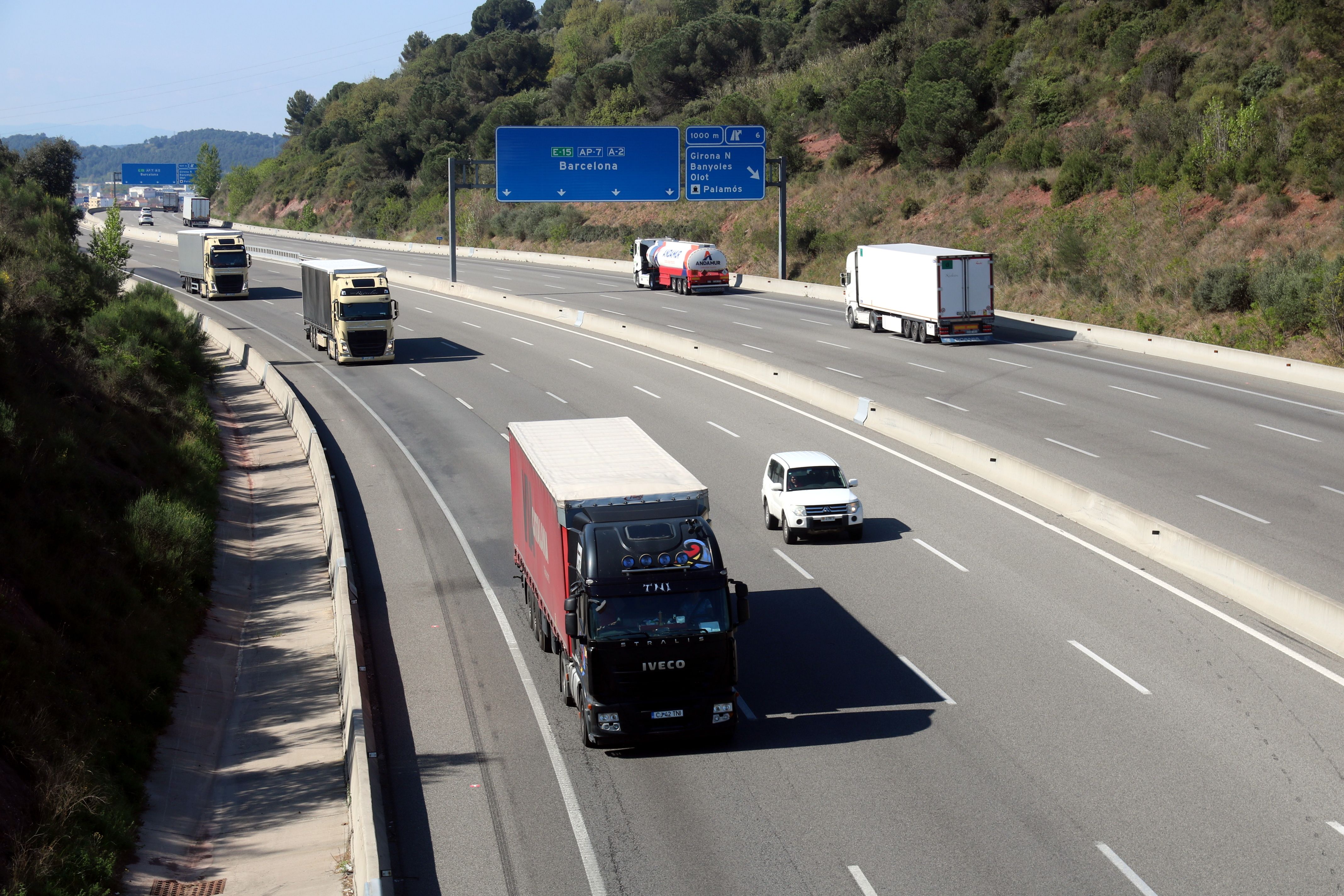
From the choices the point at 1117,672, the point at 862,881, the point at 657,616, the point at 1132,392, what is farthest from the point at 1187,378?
the point at 862,881

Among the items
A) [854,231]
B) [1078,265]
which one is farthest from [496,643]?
[854,231]

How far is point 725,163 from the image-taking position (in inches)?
2566

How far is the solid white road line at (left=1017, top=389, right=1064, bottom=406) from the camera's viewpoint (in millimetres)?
35000

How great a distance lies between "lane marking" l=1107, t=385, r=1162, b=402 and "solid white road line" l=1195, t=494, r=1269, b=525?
10.0 metres

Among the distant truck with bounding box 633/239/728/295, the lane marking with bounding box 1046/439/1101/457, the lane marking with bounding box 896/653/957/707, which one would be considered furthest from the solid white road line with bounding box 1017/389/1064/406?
the distant truck with bounding box 633/239/728/295

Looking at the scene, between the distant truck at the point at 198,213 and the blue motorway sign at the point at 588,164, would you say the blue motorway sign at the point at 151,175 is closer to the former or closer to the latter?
the distant truck at the point at 198,213

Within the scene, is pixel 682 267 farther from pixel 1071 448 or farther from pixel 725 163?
pixel 1071 448

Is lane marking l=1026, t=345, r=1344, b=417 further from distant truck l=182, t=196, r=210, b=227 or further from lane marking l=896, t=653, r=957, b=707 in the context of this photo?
distant truck l=182, t=196, r=210, b=227

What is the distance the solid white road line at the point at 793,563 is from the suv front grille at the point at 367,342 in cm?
2680

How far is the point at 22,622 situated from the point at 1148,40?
67.9m

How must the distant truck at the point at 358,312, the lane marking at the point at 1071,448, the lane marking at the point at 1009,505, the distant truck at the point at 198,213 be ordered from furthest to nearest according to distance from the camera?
the distant truck at the point at 198,213 < the distant truck at the point at 358,312 < the lane marking at the point at 1071,448 < the lane marking at the point at 1009,505

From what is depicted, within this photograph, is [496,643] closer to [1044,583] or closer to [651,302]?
[1044,583]

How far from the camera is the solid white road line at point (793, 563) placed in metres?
21.7

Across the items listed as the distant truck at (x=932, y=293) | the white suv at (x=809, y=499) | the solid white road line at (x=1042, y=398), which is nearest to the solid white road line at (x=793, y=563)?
the white suv at (x=809, y=499)
